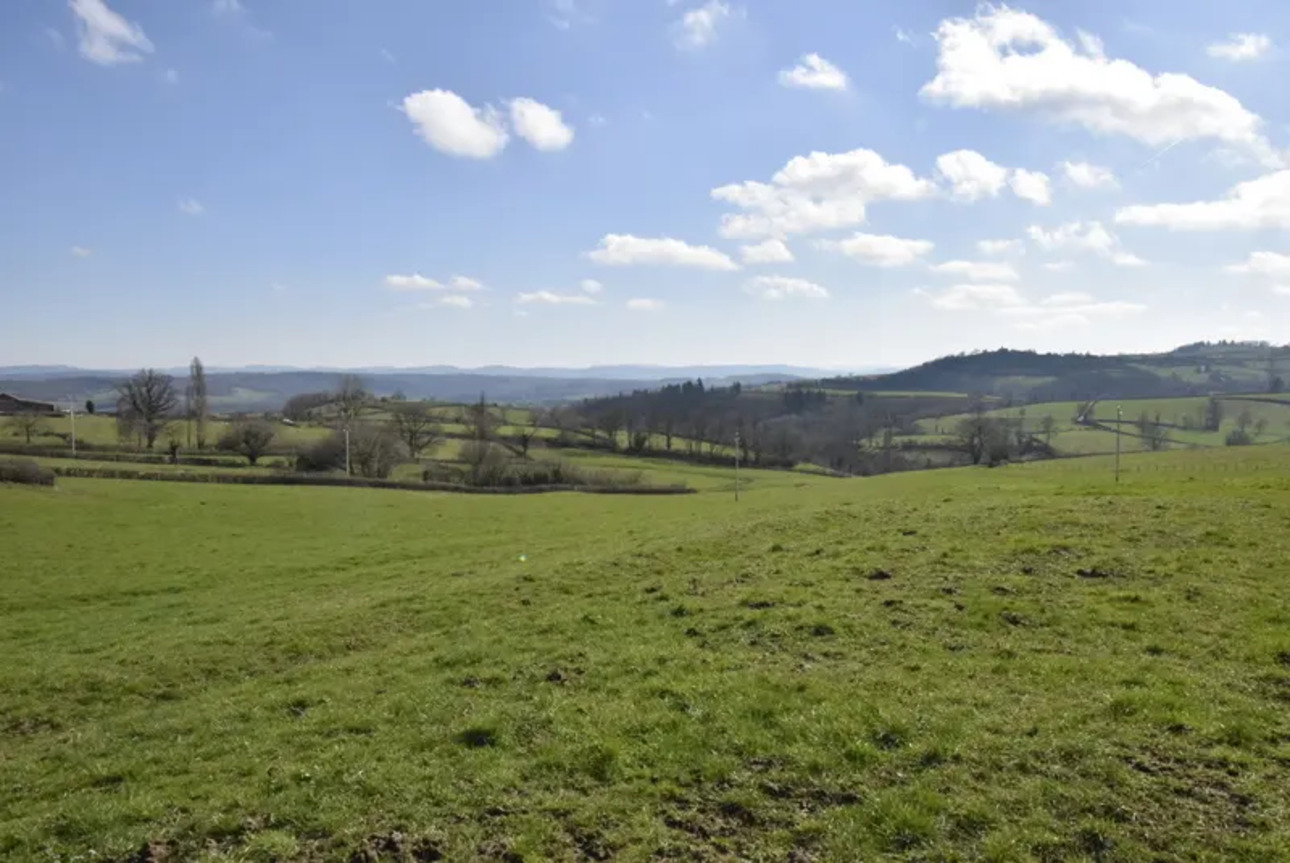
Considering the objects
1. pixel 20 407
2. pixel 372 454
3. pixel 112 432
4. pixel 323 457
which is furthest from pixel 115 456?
pixel 20 407

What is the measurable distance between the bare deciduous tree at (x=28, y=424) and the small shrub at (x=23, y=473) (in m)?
44.1

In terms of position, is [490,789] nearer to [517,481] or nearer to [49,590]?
[49,590]

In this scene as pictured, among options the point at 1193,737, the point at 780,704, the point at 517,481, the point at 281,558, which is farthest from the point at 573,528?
the point at 517,481

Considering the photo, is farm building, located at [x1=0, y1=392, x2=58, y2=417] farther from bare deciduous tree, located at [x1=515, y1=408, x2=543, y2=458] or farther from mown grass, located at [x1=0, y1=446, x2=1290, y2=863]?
mown grass, located at [x1=0, y1=446, x2=1290, y2=863]

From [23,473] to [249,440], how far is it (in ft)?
120

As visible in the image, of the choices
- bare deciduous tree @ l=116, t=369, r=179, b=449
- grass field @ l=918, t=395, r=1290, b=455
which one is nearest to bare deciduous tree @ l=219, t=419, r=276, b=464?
bare deciduous tree @ l=116, t=369, r=179, b=449

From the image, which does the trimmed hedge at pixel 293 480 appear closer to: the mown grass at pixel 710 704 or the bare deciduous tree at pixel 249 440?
the bare deciduous tree at pixel 249 440

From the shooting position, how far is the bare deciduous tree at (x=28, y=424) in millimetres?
90669

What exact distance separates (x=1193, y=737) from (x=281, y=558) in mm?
29998

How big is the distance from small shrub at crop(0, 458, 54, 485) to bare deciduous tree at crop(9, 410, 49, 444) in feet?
145

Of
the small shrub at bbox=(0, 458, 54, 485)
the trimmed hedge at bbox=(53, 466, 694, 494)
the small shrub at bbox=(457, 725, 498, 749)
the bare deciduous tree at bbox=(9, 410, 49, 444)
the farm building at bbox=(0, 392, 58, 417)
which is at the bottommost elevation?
the trimmed hedge at bbox=(53, 466, 694, 494)

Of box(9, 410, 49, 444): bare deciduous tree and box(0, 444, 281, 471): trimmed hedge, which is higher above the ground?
box(9, 410, 49, 444): bare deciduous tree

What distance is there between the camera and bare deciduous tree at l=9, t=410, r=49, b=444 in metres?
90.7

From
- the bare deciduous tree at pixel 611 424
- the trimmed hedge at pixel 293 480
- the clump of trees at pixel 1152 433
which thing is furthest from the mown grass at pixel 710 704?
the clump of trees at pixel 1152 433
